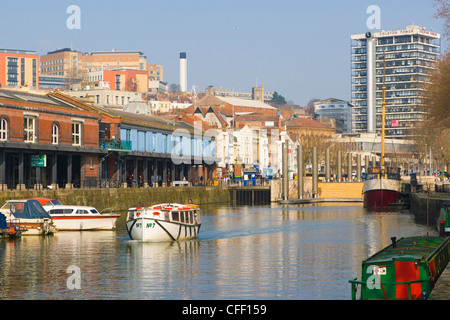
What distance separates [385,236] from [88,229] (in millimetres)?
24350

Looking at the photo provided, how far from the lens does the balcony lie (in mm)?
97750

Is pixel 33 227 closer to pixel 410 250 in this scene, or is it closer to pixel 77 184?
pixel 77 184

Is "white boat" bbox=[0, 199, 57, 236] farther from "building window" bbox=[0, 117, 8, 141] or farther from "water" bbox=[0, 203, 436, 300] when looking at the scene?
"building window" bbox=[0, 117, 8, 141]

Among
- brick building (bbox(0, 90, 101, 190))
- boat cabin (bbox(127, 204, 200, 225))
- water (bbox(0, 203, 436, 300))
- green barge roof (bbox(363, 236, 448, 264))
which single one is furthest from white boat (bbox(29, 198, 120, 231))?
green barge roof (bbox(363, 236, 448, 264))

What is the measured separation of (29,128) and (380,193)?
157ft

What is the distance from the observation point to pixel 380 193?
343ft

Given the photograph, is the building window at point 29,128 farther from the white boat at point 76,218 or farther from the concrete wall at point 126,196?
the white boat at point 76,218

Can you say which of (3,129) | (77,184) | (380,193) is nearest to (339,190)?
(380,193)

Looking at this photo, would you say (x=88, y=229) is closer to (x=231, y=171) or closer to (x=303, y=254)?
(x=303, y=254)

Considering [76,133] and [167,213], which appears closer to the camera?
[167,213]

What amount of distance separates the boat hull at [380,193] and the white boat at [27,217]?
56.2m

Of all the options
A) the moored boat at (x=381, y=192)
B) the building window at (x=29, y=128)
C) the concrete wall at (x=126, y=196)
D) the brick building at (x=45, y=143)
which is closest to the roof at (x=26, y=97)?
the brick building at (x=45, y=143)

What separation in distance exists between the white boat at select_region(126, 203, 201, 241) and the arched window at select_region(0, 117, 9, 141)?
96.6 ft

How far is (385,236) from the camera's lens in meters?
60.7
